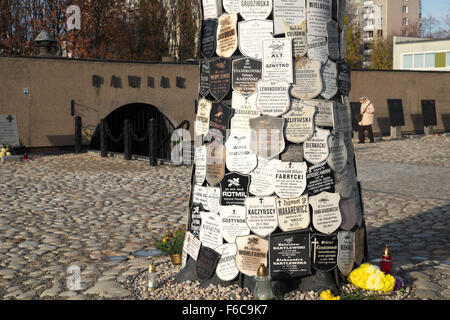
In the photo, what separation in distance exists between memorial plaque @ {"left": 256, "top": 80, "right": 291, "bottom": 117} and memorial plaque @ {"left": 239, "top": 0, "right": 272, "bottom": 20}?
1.55 ft

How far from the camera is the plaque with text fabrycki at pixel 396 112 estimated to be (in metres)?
22.4

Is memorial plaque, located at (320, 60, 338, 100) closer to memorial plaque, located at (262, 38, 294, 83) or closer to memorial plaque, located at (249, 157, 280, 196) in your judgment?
memorial plaque, located at (262, 38, 294, 83)

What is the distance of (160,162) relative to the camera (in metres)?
14.1

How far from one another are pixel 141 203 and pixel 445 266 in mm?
4786

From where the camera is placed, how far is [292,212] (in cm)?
409

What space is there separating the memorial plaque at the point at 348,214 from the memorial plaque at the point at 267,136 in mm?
673

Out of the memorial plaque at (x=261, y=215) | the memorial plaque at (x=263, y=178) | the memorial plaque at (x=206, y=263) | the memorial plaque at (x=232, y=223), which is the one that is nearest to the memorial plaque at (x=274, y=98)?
the memorial plaque at (x=263, y=178)

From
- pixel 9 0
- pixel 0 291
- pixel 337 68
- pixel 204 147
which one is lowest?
pixel 0 291

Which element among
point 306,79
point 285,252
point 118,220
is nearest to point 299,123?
point 306,79

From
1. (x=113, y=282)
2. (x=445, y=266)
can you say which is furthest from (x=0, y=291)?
(x=445, y=266)

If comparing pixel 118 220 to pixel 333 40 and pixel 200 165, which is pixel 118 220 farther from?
pixel 333 40

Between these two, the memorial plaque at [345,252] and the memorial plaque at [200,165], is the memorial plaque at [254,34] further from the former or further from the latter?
the memorial plaque at [345,252]

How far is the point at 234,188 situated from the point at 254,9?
128 cm
